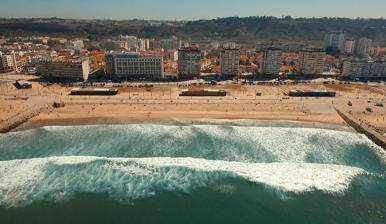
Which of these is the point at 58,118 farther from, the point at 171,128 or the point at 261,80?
the point at 261,80

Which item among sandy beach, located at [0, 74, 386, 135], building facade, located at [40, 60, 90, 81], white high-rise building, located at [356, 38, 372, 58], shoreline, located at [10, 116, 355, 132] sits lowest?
shoreline, located at [10, 116, 355, 132]

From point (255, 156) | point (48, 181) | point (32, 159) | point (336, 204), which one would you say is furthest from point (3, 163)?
point (336, 204)

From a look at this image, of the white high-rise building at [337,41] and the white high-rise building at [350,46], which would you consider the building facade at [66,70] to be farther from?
the white high-rise building at [350,46]

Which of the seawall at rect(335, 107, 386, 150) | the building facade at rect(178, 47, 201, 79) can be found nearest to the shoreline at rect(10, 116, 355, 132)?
the seawall at rect(335, 107, 386, 150)

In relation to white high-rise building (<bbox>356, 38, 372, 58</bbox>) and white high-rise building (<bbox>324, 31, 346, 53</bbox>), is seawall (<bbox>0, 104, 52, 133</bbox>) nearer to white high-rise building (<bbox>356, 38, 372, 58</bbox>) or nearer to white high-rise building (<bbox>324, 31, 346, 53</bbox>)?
white high-rise building (<bbox>356, 38, 372, 58</bbox>)

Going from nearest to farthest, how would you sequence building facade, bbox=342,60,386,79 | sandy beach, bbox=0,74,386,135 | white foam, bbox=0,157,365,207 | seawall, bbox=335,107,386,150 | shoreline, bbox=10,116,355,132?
white foam, bbox=0,157,365,207 → seawall, bbox=335,107,386,150 → shoreline, bbox=10,116,355,132 → sandy beach, bbox=0,74,386,135 → building facade, bbox=342,60,386,79

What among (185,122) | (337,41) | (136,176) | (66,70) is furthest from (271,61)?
(337,41)

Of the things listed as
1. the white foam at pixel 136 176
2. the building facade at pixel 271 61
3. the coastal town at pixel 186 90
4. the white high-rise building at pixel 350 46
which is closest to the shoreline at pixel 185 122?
the coastal town at pixel 186 90
